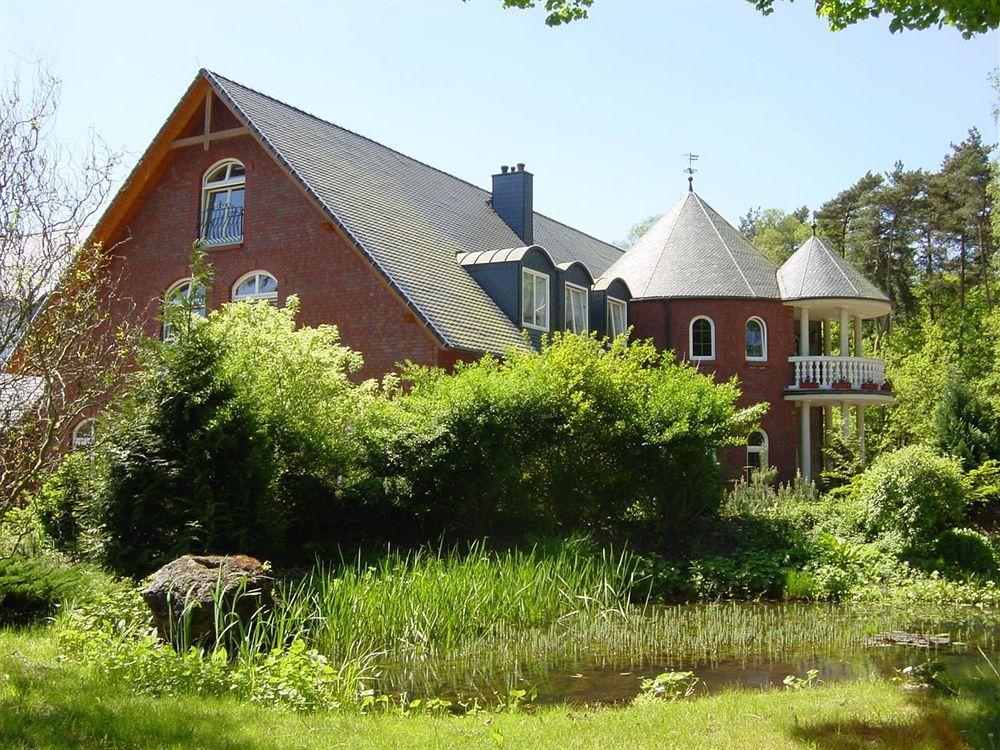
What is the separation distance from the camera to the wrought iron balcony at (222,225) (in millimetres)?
21172

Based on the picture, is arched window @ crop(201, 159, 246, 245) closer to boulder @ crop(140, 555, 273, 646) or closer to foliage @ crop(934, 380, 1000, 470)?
boulder @ crop(140, 555, 273, 646)

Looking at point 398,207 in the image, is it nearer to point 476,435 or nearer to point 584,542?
point 476,435

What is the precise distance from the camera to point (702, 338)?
1003 inches

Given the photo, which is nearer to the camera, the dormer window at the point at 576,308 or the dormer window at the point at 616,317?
the dormer window at the point at 576,308

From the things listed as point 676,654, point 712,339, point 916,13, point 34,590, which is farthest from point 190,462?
point 712,339

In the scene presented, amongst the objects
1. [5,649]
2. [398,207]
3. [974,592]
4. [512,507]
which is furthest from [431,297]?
[5,649]

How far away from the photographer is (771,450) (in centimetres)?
2534

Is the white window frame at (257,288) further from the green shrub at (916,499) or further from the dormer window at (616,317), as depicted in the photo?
the green shrub at (916,499)

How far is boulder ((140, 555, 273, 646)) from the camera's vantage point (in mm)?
7508

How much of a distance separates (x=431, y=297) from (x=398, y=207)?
4.11 m

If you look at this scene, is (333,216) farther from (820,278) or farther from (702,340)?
(820,278)

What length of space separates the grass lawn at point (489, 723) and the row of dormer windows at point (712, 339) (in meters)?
18.9

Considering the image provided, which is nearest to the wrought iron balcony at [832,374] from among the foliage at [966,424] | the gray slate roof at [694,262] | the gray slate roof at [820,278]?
the gray slate roof at [820,278]

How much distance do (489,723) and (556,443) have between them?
878cm
